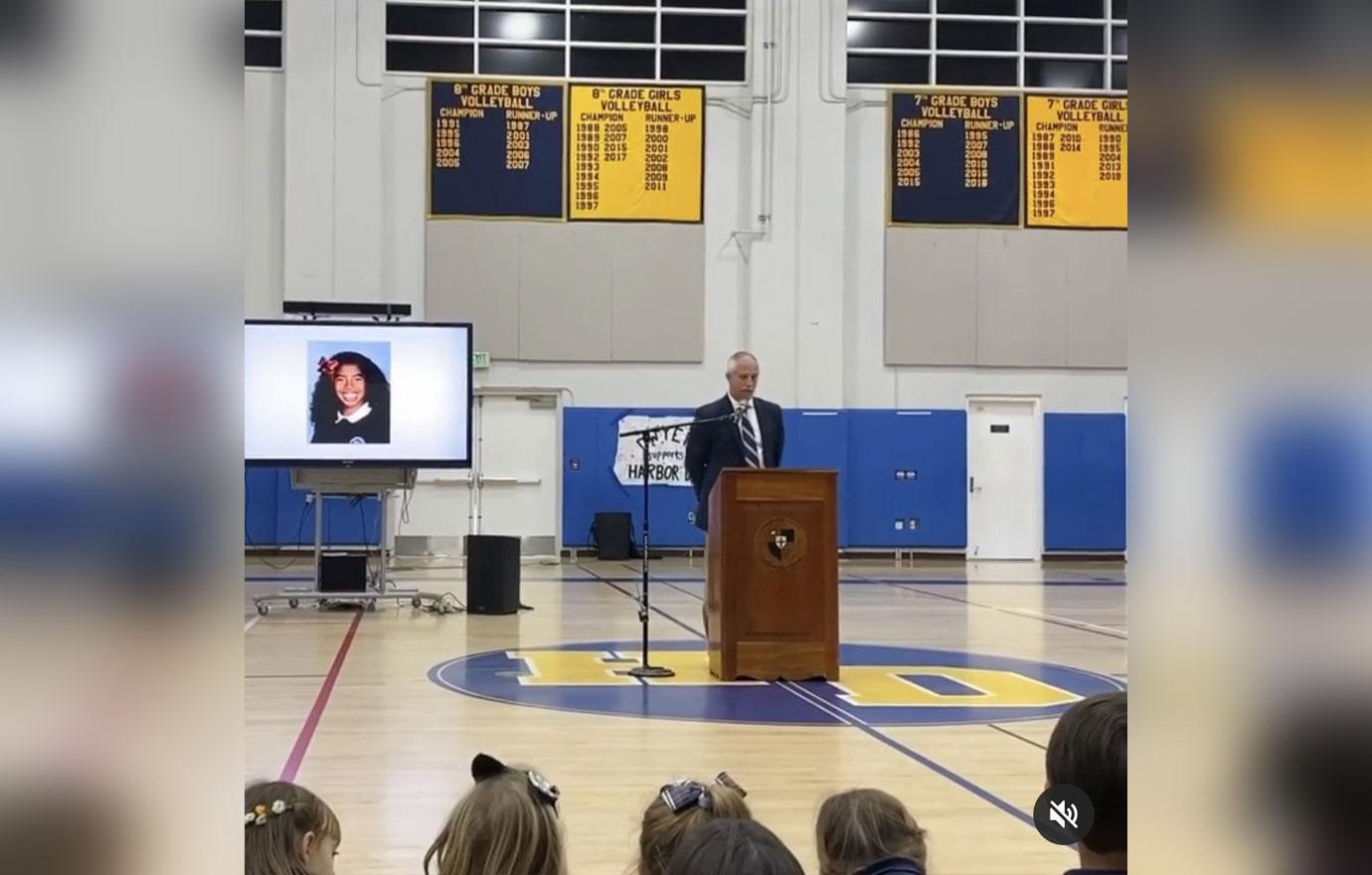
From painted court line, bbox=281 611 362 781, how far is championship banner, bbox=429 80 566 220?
364 inches

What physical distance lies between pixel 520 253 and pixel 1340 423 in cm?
1622

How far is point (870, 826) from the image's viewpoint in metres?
2.22

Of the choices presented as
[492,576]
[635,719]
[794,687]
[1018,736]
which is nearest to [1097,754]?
[1018,736]

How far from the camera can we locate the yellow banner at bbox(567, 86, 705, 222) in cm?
1645

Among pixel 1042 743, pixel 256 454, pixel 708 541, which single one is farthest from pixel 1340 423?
pixel 256 454

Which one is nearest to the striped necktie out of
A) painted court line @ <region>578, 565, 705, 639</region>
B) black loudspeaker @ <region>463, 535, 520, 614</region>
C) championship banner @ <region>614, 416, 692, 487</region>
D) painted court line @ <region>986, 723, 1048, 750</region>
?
painted court line @ <region>578, 565, 705, 639</region>

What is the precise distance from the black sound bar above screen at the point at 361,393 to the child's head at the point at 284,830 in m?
7.93

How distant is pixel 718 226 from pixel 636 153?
1438mm

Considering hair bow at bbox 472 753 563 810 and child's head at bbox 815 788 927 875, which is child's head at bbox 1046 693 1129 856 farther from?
hair bow at bbox 472 753 563 810

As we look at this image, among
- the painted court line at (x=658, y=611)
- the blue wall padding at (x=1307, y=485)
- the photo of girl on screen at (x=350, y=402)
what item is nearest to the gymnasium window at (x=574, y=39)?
the painted court line at (x=658, y=611)

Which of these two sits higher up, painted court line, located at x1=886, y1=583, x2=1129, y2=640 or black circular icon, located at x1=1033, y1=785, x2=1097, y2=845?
black circular icon, located at x1=1033, y1=785, x2=1097, y2=845

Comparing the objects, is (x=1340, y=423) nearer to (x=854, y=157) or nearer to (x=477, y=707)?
(x=477, y=707)

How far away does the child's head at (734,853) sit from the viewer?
156cm

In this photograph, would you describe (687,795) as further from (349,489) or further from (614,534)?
(614,534)
